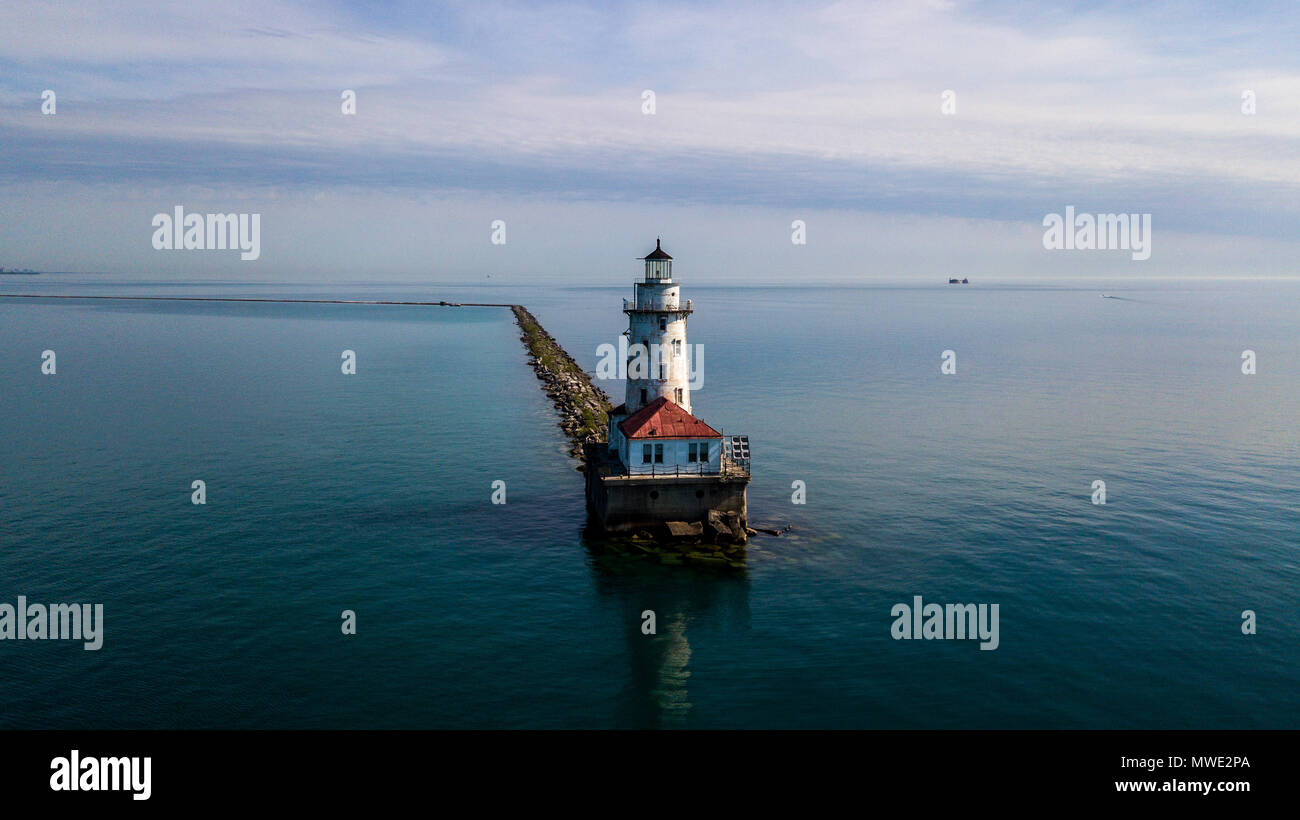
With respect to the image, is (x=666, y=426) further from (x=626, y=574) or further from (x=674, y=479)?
(x=626, y=574)

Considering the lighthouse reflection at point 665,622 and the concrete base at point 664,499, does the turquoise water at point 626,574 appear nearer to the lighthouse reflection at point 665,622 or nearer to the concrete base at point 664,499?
the lighthouse reflection at point 665,622

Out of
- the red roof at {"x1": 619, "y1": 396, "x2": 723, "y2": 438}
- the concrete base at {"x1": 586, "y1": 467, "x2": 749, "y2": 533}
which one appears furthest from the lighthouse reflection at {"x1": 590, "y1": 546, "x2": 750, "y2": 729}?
the red roof at {"x1": 619, "y1": 396, "x2": 723, "y2": 438}

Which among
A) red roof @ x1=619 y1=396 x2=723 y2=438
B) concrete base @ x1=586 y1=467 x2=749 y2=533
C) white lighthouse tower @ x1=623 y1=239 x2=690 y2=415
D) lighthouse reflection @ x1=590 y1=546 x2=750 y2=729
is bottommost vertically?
lighthouse reflection @ x1=590 y1=546 x2=750 y2=729

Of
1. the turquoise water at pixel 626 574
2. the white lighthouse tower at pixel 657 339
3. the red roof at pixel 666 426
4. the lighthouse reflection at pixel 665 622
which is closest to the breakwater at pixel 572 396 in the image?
the turquoise water at pixel 626 574

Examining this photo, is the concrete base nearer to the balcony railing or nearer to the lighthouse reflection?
the lighthouse reflection

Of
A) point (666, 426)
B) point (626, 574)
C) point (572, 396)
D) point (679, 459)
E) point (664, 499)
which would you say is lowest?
point (626, 574)

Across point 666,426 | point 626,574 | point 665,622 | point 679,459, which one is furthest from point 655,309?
point 665,622
